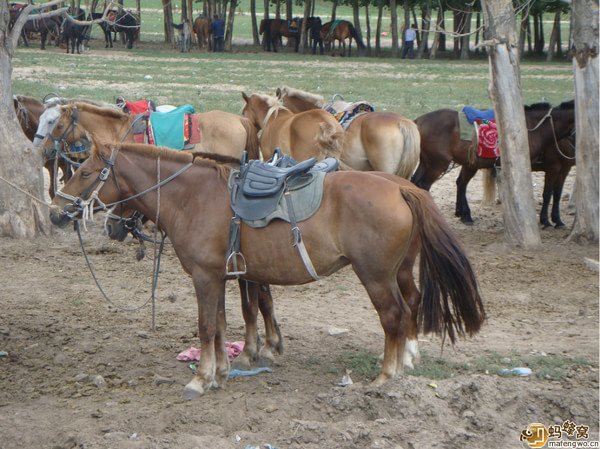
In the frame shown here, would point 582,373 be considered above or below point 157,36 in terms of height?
below

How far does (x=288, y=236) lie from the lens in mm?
4789

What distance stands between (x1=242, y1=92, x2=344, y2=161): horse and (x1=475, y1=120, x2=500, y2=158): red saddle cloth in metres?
2.33

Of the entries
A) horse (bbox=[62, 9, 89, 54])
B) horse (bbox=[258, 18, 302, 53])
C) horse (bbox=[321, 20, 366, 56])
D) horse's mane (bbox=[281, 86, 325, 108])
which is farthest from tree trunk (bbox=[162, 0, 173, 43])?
horse's mane (bbox=[281, 86, 325, 108])

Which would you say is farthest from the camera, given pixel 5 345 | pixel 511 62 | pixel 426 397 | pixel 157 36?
pixel 157 36

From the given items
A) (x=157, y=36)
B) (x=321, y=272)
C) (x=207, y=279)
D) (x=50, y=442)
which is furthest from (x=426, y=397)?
(x=157, y=36)

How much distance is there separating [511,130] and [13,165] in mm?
6485

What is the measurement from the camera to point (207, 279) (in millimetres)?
4906

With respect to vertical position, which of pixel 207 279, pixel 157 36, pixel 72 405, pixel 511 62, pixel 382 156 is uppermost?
pixel 157 36

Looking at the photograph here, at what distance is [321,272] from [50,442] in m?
2.12

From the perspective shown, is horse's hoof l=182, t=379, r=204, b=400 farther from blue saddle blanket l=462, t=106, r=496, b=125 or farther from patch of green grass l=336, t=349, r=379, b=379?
blue saddle blanket l=462, t=106, r=496, b=125

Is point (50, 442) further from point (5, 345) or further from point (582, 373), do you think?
point (582, 373)

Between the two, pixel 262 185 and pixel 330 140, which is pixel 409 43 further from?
pixel 262 185

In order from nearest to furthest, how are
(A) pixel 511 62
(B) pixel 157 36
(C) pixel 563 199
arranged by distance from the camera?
(A) pixel 511 62 → (C) pixel 563 199 → (B) pixel 157 36

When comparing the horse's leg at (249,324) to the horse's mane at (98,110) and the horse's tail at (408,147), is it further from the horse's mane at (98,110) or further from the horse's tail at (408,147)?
the horse's tail at (408,147)
